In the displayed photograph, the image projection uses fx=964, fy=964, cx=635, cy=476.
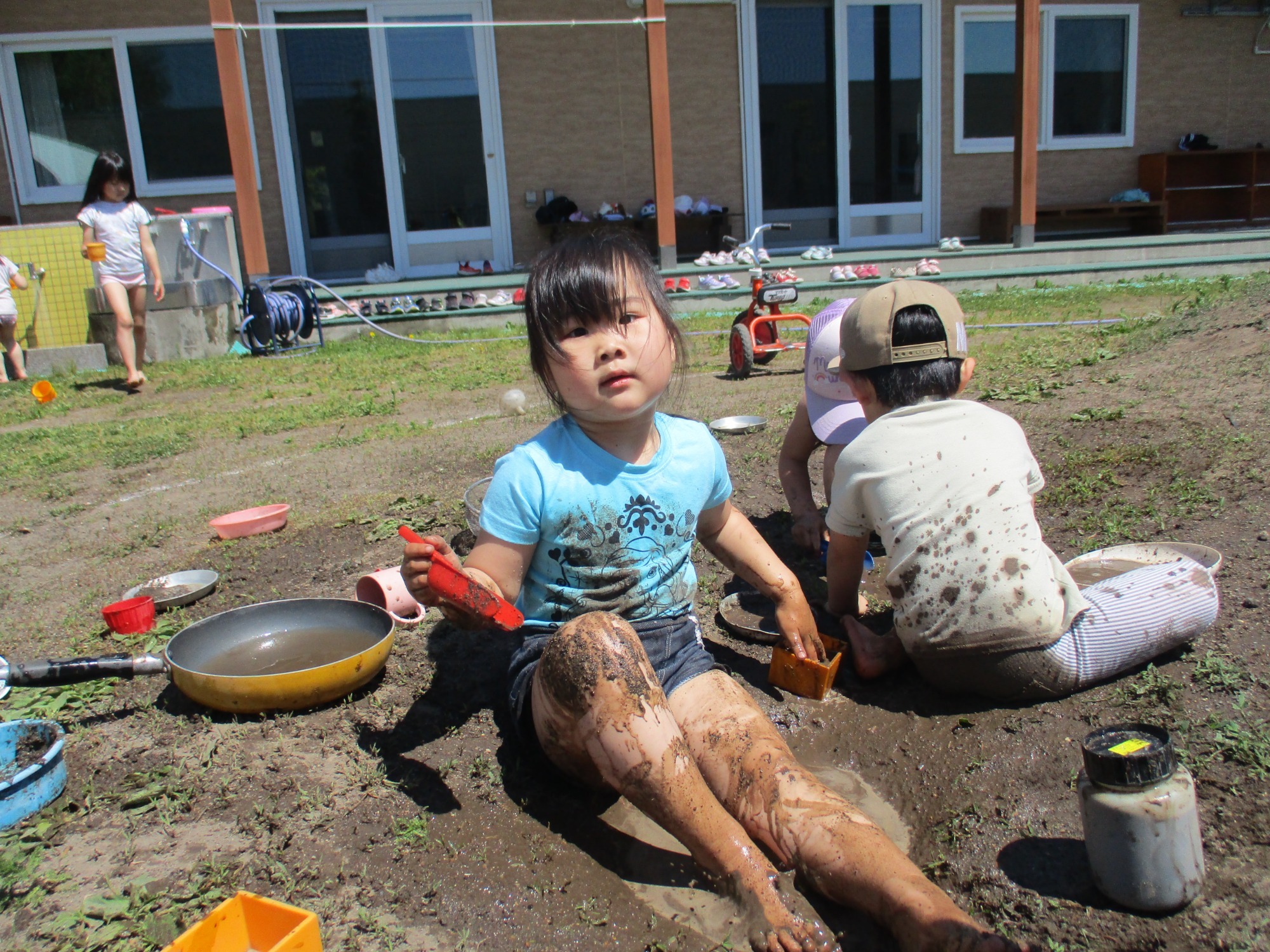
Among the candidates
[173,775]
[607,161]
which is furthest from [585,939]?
[607,161]

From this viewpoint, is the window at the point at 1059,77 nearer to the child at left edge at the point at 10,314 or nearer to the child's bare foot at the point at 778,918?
the child at left edge at the point at 10,314

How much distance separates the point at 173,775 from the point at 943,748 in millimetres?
1825

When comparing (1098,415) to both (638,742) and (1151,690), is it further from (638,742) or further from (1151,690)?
(638,742)

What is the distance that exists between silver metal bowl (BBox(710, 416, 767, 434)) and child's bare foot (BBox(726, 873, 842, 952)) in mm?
3281

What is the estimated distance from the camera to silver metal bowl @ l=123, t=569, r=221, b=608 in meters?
3.29

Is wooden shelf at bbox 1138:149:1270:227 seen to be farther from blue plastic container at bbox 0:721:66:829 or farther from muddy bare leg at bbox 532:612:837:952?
blue plastic container at bbox 0:721:66:829

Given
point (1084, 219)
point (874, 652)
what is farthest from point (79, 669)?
point (1084, 219)

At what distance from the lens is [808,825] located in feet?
6.03

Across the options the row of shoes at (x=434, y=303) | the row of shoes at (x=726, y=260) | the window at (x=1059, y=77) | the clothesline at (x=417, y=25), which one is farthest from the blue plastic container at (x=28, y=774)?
the window at (x=1059, y=77)

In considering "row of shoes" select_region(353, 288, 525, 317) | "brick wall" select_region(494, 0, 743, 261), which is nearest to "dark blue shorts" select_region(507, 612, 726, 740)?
"row of shoes" select_region(353, 288, 525, 317)

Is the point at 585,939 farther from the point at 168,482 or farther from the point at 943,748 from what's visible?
the point at 168,482

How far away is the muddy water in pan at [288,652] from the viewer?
2.69 metres

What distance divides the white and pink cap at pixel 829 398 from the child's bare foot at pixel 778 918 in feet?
5.63

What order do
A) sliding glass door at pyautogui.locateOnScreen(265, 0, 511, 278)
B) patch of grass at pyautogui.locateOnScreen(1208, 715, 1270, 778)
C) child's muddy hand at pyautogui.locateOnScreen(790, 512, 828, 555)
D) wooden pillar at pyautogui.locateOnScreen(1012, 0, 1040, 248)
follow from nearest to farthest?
patch of grass at pyautogui.locateOnScreen(1208, 715, 1270, 778) < child's muddy hand at pyautogui.locateOnScreen(790, 512, 828, 555) < wooden pillar at pyautogui.locateOnScreen(1012, 0, 1040, 248) < sliding glass door at pyautogui.locateOnScreen(265, 0, 511, 278)
